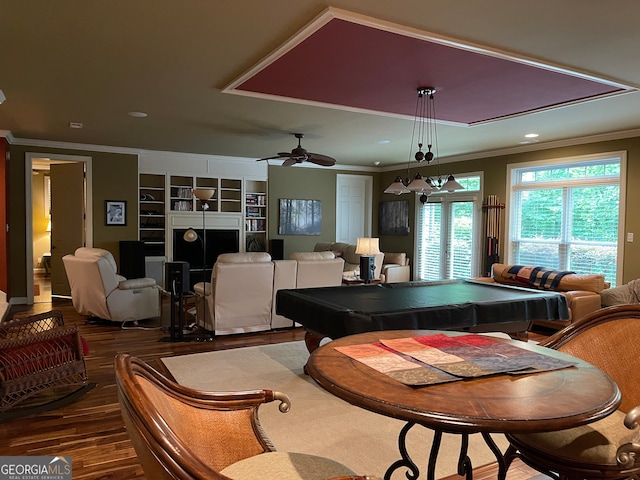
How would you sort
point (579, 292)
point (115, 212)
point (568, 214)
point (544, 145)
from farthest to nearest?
point (115, 212), point (544, 145), point (568, 214), point (579, 292)

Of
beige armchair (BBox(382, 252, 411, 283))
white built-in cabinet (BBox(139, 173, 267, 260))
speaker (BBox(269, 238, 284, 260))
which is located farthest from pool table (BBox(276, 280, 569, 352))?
white built-in cabinet (BBox(139, 173, 267, 260))

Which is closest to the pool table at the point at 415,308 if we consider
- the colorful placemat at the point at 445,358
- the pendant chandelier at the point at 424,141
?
the pendant chandelier at the point at 424,141

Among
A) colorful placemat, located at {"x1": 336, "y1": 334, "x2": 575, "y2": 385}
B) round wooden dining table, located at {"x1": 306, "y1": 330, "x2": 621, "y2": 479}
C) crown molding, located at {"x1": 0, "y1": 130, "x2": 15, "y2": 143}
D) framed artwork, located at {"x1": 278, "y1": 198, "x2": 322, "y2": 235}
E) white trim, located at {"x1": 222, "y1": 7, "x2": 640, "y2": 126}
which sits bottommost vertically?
round wooden dining table, located at {"x1": 306, "y1": 330, "x2": 621, "y2": 479}

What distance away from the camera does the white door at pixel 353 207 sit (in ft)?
33.6

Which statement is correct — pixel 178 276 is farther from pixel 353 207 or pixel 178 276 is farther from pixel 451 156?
pixel 353 207

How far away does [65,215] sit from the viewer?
779cm

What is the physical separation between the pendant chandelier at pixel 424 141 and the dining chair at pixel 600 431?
234 centimetres

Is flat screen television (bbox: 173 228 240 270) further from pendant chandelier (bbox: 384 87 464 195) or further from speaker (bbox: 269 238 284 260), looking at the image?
pendant chandelier (bbox: 384 87 464 195)

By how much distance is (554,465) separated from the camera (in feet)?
5.21

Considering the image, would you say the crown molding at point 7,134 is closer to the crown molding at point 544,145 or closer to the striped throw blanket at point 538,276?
the crown molding at point 544,145

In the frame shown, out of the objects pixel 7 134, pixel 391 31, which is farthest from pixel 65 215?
pixel 391 31

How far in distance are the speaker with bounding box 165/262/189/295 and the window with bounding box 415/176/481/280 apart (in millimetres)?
5228

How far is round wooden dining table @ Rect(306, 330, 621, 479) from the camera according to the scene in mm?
1186

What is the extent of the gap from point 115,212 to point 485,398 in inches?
306
